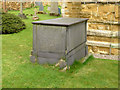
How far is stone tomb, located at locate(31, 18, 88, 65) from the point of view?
5.32m

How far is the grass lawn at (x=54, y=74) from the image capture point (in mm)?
4609

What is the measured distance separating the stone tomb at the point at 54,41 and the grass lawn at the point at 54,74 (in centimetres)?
30

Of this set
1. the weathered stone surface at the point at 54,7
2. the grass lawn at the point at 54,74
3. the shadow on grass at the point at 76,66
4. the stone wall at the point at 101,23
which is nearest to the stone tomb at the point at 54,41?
the shadow on grass at the point at 76,66

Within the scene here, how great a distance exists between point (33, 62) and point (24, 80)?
3.91ft

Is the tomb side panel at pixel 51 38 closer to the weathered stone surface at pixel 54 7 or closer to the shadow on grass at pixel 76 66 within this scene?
the shadow on grass at pixel 76 66

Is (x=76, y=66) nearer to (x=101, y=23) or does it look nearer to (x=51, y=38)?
(x=51, y=38)

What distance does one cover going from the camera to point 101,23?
7.43 meters

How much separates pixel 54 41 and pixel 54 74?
99cm

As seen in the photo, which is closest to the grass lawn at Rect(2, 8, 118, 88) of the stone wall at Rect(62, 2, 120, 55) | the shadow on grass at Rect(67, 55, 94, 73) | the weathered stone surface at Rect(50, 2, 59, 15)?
the shadow on grass at Rect(67, 55, 94, 73)

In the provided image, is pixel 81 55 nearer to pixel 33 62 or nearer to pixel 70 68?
pixel 70 68

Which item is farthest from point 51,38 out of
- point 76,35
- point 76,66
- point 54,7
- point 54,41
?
point 54,7

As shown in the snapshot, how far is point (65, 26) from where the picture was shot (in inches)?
205

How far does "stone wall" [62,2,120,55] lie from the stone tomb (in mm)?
1766

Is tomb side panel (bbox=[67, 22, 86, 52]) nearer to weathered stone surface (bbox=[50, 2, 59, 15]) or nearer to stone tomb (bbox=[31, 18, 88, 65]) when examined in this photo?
stone tomb (bbox=[31, 18, 88, 65])
